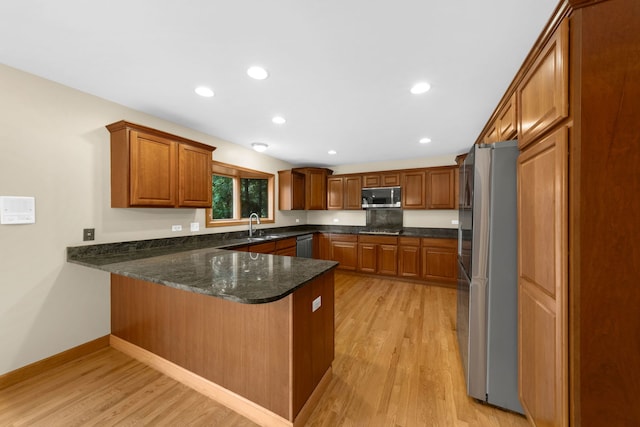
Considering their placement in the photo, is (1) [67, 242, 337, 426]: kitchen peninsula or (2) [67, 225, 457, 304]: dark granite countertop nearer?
(2) [67, 225, 457, 304]: dark granite countertop

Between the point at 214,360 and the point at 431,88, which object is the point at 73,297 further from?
the point at 431,88

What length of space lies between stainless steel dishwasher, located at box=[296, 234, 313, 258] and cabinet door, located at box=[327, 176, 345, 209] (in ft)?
3.06

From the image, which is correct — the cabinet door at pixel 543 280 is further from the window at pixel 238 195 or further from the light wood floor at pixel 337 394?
the window at pixel 238 195

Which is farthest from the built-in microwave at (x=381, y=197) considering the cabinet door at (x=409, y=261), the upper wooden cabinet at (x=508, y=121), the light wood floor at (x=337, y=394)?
the light wood floor at (x=337, y=394)

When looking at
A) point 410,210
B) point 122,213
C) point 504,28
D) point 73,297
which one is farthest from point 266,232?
point 504,28

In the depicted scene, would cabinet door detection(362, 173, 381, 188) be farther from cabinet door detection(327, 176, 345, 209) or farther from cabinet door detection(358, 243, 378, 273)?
cabinet door detection(358, 243, 378, 273)

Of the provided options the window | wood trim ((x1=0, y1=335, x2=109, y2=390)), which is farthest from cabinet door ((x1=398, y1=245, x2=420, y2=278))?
wood trim ((x1=0, y1=335, x2=109, y2=390))

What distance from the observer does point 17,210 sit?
1.77 metres

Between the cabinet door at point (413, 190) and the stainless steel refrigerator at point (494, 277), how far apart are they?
2.99 meters

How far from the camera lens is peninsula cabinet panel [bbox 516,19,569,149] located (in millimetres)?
935

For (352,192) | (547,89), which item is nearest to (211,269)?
(547,89)

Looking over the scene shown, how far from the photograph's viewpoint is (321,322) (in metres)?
1.64

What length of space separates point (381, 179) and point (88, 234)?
14.5 feet

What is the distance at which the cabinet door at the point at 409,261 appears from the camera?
4.19m
